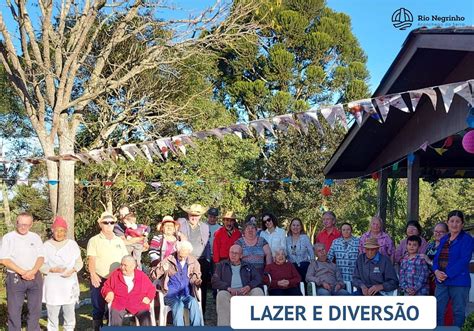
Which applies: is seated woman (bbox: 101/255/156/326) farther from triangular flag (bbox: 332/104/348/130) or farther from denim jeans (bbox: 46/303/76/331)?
triangular flag (bbox: 332/104/348/130)

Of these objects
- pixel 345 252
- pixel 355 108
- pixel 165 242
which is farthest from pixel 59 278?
pixel 355 108

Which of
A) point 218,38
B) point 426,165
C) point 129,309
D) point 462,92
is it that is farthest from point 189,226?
point 426,165

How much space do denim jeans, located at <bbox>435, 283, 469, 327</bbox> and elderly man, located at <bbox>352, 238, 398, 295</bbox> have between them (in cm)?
45

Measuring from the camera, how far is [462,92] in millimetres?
4445

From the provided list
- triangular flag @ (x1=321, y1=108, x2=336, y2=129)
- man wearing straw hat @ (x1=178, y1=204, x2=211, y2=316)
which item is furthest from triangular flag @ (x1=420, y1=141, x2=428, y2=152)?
man wearing straw hat @ (x1=178, y1=204, x2=211, y2=316)

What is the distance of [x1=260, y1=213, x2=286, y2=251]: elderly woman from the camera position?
6422mm

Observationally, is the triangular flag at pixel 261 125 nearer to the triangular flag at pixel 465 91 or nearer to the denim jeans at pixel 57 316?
the triangular flag at pixel 465 91

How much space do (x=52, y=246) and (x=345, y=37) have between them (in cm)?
1808

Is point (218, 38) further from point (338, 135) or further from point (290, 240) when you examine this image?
point (338, 135)

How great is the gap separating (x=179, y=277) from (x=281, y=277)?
3.52 feet

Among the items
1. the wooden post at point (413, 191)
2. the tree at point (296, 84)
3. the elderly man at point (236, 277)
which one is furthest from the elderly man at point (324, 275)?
the tree at point (296, 84)

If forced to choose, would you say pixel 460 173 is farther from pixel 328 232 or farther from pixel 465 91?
pixel 465 91

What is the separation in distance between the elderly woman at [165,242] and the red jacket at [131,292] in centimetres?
58

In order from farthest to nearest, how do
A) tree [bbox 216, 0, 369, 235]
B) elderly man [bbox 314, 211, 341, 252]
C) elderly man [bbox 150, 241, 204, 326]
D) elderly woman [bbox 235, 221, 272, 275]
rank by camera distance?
tree [bbox 216, 0, 369, 235] → elderly man [bbox 314, 211, 341, 252] → elderly woman [bbox 235, 221, 272, 275] → elderly man [bbox 150, 241, 204, 326]
